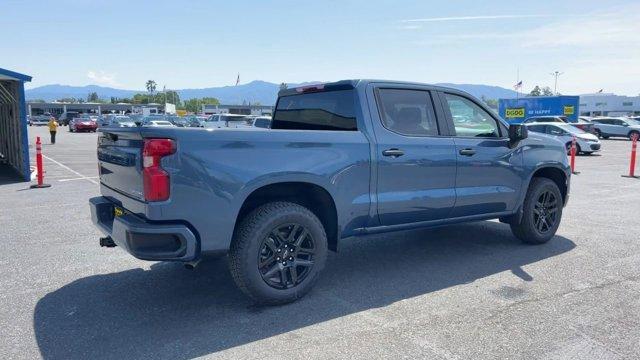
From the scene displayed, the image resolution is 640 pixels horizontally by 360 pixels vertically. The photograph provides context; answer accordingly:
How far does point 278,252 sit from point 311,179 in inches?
26.4

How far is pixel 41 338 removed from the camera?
3457mm

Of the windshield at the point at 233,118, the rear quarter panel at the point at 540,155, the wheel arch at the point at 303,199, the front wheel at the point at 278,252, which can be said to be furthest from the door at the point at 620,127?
the front wheel at the point at 278,252

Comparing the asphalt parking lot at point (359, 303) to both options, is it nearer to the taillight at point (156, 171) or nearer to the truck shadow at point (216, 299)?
the truck shadow at point (216, 299)

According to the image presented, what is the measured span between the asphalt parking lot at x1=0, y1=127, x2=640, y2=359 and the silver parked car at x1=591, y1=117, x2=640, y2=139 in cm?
3108

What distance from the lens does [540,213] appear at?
602 centimetres

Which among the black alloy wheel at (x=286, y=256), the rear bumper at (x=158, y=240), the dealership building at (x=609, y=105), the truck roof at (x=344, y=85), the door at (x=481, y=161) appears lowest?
the black alloy wheel at (x=286, y=256)

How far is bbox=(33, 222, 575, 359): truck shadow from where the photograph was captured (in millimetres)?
3443

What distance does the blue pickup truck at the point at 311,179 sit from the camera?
11.7 ft

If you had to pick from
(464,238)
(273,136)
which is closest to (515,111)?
(464,238)

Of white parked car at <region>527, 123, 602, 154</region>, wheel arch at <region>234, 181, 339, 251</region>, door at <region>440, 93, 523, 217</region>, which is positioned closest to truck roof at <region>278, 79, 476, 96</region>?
door at <region>440, 93, 523, 217</region>

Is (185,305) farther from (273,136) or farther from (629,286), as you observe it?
(629,286)

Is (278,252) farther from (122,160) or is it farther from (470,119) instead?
(470,119)

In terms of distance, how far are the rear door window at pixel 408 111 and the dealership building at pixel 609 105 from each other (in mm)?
96932

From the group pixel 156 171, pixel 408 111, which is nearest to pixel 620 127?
pixel 408 111
